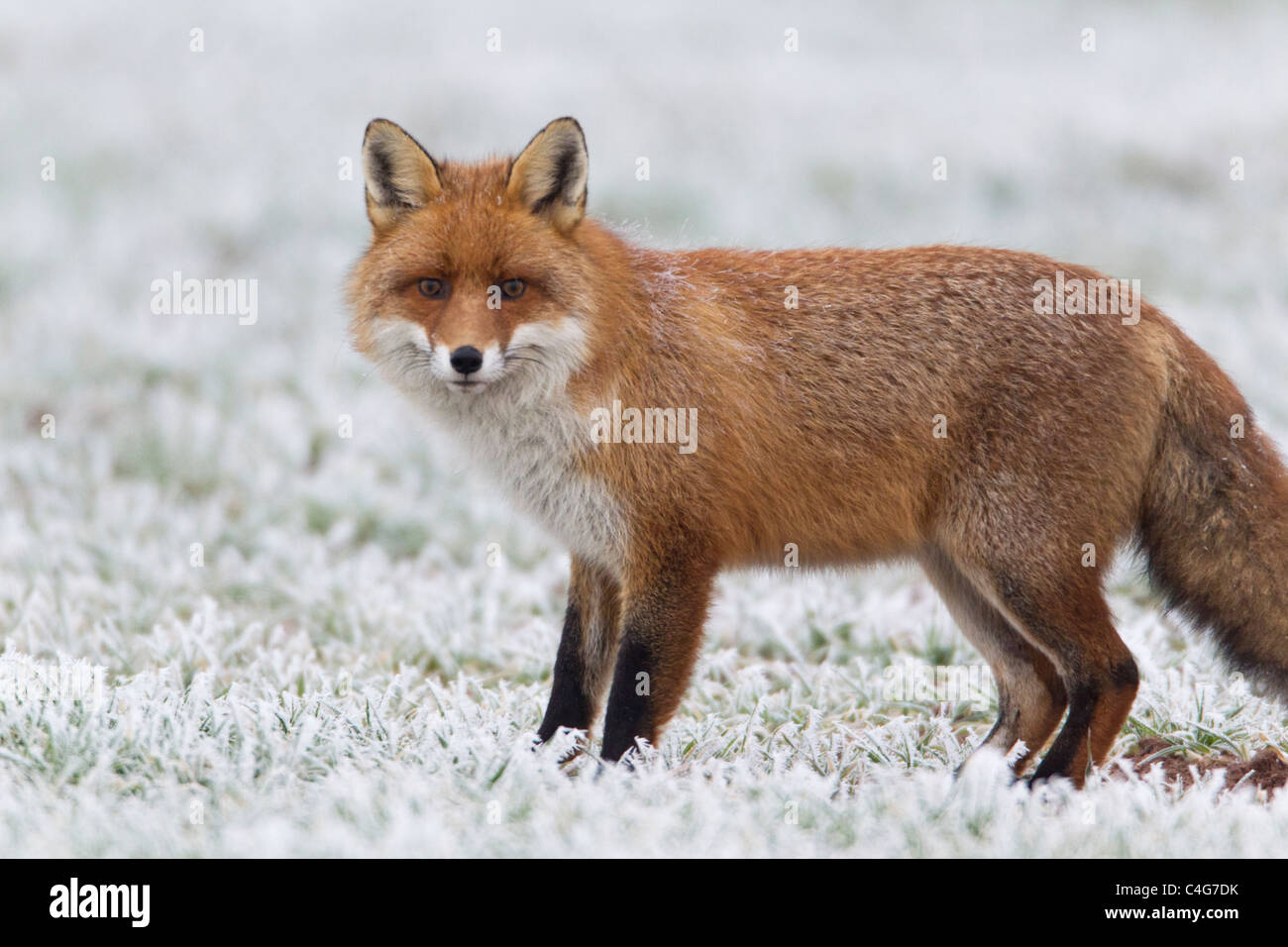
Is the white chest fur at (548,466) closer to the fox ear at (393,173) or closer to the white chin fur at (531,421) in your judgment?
the white chin fur at (531,421)

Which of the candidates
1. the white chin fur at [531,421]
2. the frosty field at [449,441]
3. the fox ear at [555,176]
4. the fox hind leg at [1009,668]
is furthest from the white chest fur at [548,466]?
the fox hind leg at [1009,668]

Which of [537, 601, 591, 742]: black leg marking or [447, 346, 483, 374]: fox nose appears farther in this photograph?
[537, 601, 591, 742]: black leg marking

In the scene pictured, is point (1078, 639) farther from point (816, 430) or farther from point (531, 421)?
point (531, 421)

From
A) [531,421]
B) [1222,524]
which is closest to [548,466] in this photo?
[531,421]

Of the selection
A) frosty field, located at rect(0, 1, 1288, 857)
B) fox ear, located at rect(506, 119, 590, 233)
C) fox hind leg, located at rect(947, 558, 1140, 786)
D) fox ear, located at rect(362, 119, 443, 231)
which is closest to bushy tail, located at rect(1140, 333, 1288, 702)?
fox hind leg, located at rect(947, 558, 1140, 786)

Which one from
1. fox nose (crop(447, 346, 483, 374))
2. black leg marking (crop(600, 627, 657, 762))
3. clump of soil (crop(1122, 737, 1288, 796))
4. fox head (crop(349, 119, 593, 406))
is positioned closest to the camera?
fox nose (crop(447, 346, 483, 374))

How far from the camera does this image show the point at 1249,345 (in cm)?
1012

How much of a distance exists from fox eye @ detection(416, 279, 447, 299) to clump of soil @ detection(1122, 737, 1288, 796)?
2.91 m

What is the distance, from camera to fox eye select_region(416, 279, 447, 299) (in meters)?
4.57

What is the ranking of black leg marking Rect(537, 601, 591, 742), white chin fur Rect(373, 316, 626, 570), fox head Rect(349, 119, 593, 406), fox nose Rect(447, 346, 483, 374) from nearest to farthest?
fox nose Rect(447, 346, 483, 374) → fox head Rect(349, 119, 593, 406) → white chin fur Rect(373, 316, 626, 570) → black leg marking Rect(537, 601, 591, 742)

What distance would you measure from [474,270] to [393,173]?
56 centimetres

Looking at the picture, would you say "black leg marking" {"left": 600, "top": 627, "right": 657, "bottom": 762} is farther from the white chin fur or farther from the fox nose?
the fox nose

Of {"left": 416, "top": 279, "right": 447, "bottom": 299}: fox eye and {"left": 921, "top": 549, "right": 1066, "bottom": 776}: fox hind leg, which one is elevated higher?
{"left": 416, "top": 279, "right": 447, "bottom": 299}: fox eye

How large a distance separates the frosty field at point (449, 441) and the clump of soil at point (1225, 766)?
79mm
